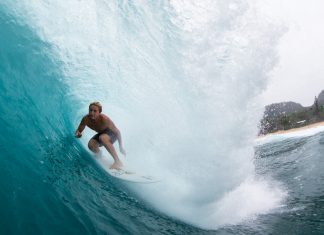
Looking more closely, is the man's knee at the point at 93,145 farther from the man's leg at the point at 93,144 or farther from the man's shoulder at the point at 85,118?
the man's shoulder at the point at 85,118

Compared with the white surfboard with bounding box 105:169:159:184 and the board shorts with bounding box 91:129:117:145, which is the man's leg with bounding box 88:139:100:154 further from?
the white surfboard with bounding box 105:169:159:184

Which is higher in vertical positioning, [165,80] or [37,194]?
[165,80]

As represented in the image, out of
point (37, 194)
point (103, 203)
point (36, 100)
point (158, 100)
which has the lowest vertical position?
point (37, 194)

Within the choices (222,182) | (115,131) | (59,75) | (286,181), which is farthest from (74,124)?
(286,181)

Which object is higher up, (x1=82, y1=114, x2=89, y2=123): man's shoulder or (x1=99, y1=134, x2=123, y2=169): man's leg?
(x1=82, y1=114, x2=89, y2=123): man's shoulder

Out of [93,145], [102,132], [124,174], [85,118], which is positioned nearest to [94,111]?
[85,118]

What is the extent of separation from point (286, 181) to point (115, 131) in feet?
22.0

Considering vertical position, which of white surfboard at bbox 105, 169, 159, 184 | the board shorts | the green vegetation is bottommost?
white surfboard at bbox 105, 169, 159, 184

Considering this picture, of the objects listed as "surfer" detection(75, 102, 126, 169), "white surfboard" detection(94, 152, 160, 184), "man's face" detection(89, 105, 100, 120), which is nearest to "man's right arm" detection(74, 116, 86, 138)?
"surfer" detection(75, 102, 126, 169)

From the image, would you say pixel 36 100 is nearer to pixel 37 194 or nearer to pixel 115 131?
pixel 115 131

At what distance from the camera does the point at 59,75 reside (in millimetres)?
9273

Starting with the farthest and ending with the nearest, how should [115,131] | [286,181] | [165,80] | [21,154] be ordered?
1. [286,181]
2. [165,80]
3. [115,131]
4. [21,154]

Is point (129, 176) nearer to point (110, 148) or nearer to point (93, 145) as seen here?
point (110, 148)

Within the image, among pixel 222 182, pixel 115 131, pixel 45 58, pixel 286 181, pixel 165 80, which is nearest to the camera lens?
pixel 115 131
